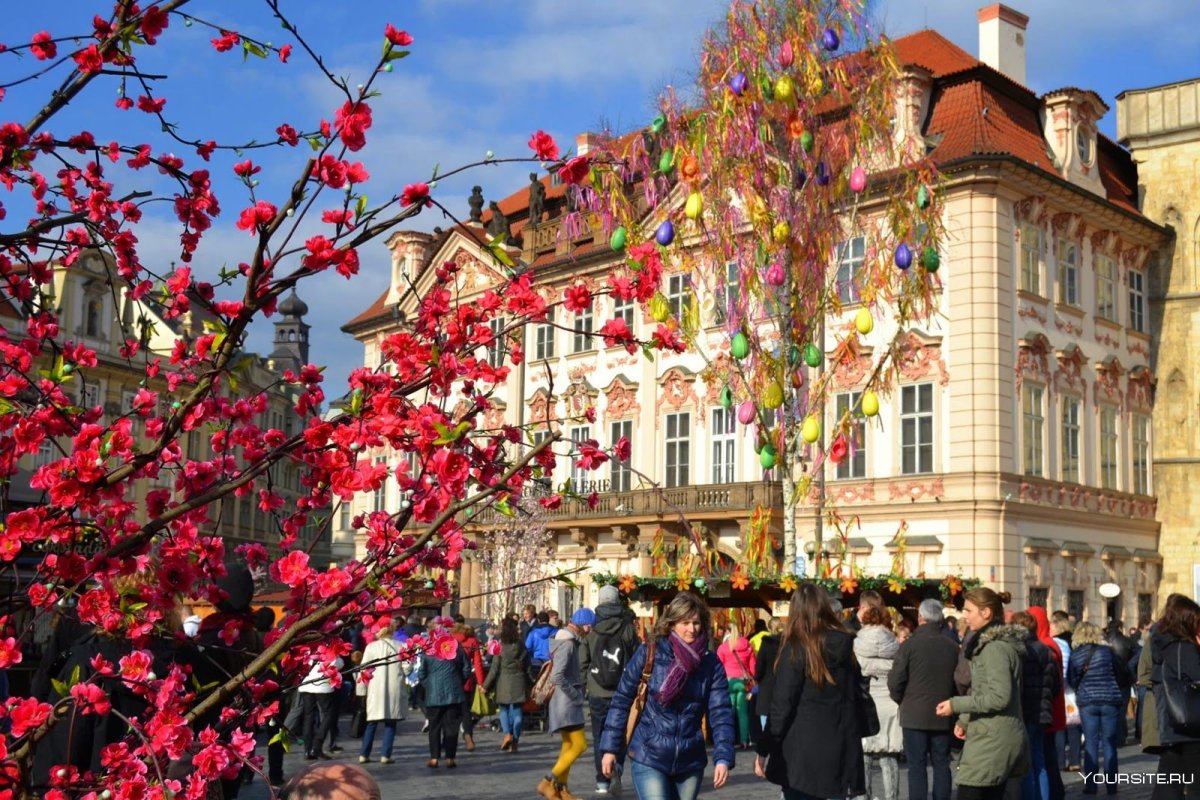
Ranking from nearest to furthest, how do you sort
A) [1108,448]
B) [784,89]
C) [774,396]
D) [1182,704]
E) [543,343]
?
[1182,704] < [784,89] < [774,396] < [1108,448] < [543,343]

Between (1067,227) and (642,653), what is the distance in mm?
24653

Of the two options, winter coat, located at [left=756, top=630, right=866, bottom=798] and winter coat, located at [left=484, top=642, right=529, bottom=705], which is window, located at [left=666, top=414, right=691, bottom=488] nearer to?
winter coat, located at [left=484, top=642, right=529, bottom=705]

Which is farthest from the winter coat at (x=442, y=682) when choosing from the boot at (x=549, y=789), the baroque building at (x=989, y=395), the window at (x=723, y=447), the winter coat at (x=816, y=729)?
the window at (x=723, y=447)

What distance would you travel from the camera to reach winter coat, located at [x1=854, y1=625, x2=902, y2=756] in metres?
11.1

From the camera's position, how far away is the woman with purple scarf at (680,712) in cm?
768

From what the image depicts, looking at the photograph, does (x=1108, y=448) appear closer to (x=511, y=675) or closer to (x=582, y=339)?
(x=582, y=339)

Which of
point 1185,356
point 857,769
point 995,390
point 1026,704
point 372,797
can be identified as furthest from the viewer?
point 1185,356

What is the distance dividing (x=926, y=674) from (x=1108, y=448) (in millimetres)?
23340

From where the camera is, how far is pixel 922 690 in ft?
31.9

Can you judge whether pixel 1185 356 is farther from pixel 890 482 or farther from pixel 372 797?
pixel 372 797

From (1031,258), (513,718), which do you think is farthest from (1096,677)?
(1031,258)

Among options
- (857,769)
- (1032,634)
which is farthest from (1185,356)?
(857,769)

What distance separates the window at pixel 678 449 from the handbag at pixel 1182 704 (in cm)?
2471

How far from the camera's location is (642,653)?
8070 millimetres
